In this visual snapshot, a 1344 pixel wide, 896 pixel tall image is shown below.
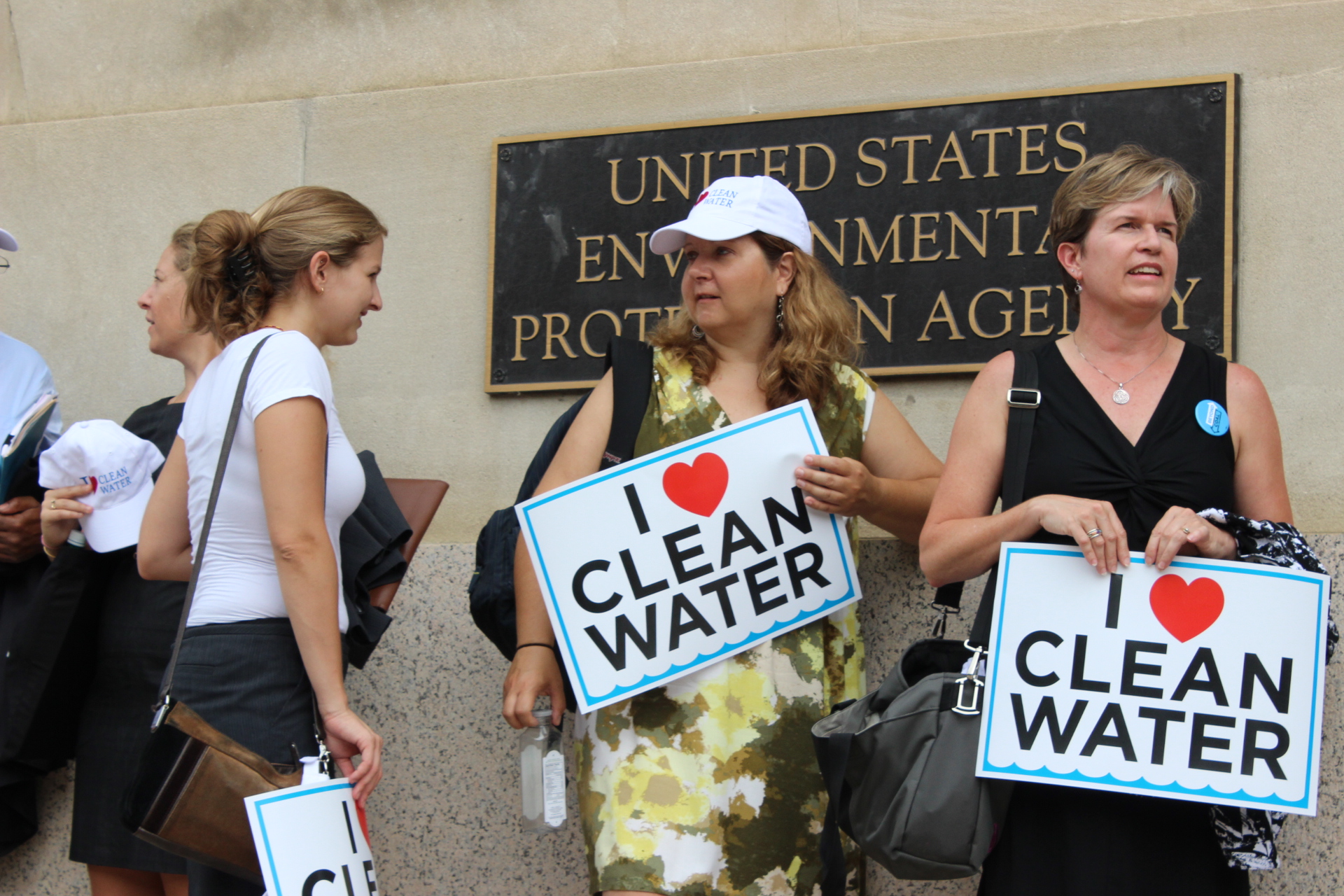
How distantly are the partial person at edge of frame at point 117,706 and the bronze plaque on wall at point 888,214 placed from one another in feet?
3.59

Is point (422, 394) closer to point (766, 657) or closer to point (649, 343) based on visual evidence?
point (649, 343)

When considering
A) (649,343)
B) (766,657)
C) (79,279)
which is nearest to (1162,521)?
(766,657)

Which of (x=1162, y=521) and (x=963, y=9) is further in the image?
(x=963, y=9)

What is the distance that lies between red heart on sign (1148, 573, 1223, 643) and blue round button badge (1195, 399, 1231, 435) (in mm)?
342

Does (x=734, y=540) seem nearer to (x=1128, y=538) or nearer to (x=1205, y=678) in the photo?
(x=1128, y=538)

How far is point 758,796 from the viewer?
2943 mm

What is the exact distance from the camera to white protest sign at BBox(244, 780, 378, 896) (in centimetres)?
244

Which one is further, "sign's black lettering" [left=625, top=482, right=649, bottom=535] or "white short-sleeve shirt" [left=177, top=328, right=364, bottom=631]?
"sign's black lettering" [left=625, top=482, right=649, bottom=535]

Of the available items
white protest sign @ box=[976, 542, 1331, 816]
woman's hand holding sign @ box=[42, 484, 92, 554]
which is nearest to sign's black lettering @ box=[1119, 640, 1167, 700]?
white protest sign @ box=[976, 542, 1331, 816]

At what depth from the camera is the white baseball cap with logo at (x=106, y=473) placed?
11.1 ft

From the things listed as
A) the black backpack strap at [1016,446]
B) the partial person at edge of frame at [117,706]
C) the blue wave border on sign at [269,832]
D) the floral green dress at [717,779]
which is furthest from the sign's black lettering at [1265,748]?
the partial person at edge of frame at [117,706]

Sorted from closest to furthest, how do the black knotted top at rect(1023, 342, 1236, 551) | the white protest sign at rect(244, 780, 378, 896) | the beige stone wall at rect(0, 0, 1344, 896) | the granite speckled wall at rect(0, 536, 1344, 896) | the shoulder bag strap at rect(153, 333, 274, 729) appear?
the white protest sign at rect(244, 780, 378, 896)
the black knotted top at rect(1023, 342, 1236, 551)
the shoulder bag strap at rect(153, 333, 274, 729)
the beige stone wall at rect(0, 0, 1344, 896)
the granite speckled wall at rect(0, 536, 1344, 896)

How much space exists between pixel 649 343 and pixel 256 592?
111 cm

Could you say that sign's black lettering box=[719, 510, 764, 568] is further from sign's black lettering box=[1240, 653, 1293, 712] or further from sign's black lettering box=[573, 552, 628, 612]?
sign's black lettering box=[1240, 653, 1293, 712]
